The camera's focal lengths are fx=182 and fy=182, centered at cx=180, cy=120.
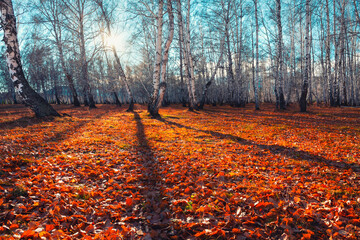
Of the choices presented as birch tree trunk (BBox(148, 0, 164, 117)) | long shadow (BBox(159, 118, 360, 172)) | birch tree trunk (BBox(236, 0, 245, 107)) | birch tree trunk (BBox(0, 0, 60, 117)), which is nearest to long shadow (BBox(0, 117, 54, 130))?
birch tree trunk (BBox(0, 0, 60, 117))

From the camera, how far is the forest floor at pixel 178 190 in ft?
6.51

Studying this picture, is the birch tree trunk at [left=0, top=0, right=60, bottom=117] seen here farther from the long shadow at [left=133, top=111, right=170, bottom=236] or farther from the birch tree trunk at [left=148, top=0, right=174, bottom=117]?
the long shadow at [left=133, top=111, right=170, bottom=236]

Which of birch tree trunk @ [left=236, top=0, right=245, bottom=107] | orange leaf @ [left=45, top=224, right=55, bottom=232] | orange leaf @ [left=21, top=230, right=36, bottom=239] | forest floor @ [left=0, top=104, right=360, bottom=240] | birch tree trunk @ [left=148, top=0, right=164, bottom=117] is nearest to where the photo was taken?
orange leaf @ [left=21, top=230, right=36, bottom=239]

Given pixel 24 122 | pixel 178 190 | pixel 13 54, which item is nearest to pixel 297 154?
pixel 178 190

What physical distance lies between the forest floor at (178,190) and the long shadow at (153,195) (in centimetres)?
2

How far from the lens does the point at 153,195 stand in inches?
110

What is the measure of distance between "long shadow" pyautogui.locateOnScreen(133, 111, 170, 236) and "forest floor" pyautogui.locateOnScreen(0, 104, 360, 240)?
0.05ft

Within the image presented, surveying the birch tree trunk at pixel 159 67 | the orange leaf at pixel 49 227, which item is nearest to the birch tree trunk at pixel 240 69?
A: the birch tree trunk at pixel 159 67

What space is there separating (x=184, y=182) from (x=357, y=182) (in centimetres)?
279

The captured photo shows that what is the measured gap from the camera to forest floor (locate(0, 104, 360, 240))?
1.99 metres

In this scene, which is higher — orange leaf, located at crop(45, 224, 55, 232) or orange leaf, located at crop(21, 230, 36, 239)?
orange leaf, located at crop(21, 230, 36, 239)

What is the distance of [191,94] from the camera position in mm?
15742

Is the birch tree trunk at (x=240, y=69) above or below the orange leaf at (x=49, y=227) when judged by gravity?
above

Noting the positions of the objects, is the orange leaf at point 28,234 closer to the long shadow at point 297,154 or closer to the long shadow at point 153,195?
the long shadow at point 153,195
